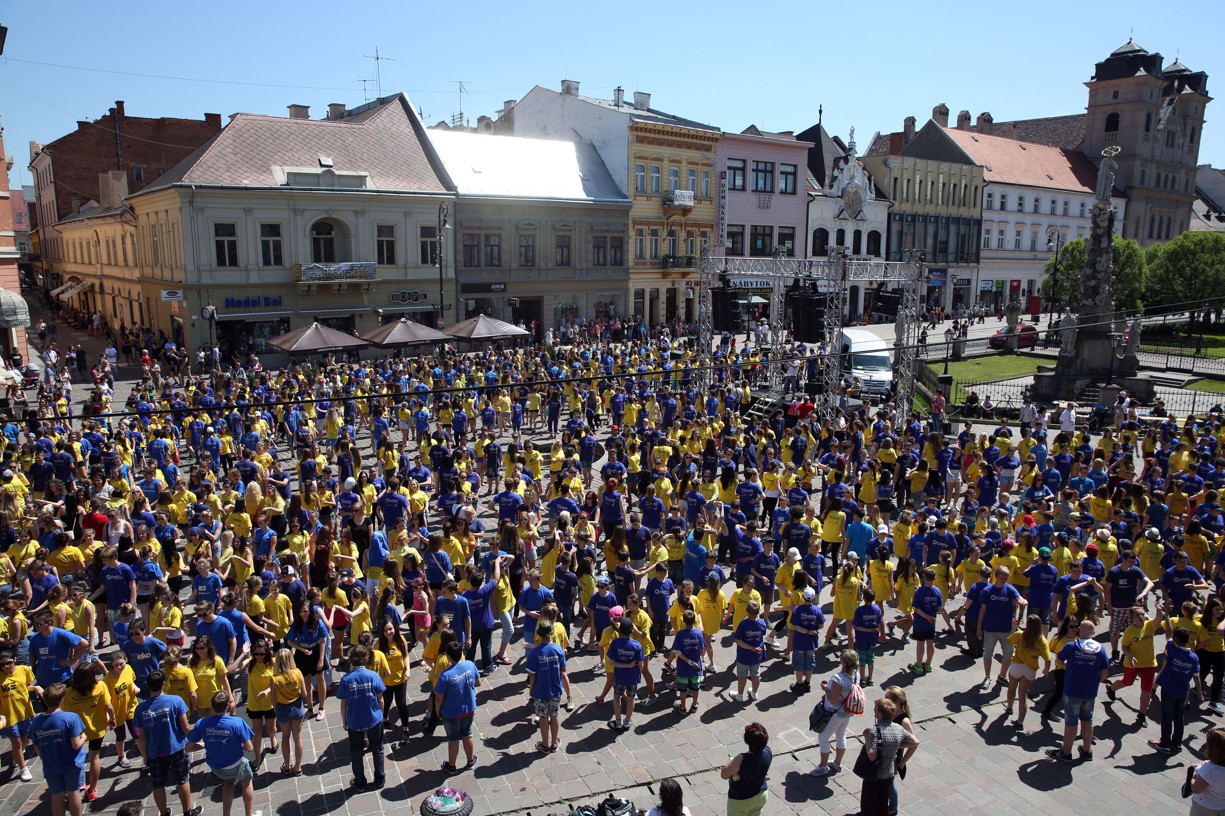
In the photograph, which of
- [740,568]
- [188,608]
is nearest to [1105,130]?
[740,568]

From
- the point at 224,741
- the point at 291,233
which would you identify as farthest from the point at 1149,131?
the point at 224,741

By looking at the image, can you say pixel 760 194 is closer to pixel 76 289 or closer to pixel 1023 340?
pixel 1023 340

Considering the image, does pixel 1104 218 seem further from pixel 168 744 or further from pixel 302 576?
pixel 168 744

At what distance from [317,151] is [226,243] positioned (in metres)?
5.80

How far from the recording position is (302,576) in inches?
434

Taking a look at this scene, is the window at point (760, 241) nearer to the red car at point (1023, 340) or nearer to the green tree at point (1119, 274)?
the red car at point (1023, 340)

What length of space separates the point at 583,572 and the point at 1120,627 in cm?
664

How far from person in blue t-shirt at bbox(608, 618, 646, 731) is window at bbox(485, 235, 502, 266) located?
32432 mm

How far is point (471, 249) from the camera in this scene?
127 feet

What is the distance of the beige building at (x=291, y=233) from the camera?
3200cm

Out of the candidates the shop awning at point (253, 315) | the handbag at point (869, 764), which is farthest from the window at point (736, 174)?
the handbag at point (869, 764)

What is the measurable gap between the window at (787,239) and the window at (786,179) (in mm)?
2113

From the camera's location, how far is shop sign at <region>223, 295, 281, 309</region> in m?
32.7

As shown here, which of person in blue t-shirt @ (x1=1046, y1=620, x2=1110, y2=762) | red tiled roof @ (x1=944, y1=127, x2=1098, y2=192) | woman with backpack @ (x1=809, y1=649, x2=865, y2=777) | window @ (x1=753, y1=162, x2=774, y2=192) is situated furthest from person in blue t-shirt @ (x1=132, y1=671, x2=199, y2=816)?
red tiled roof @ (x1=944, y1=127, x2=1098, y2=192)
